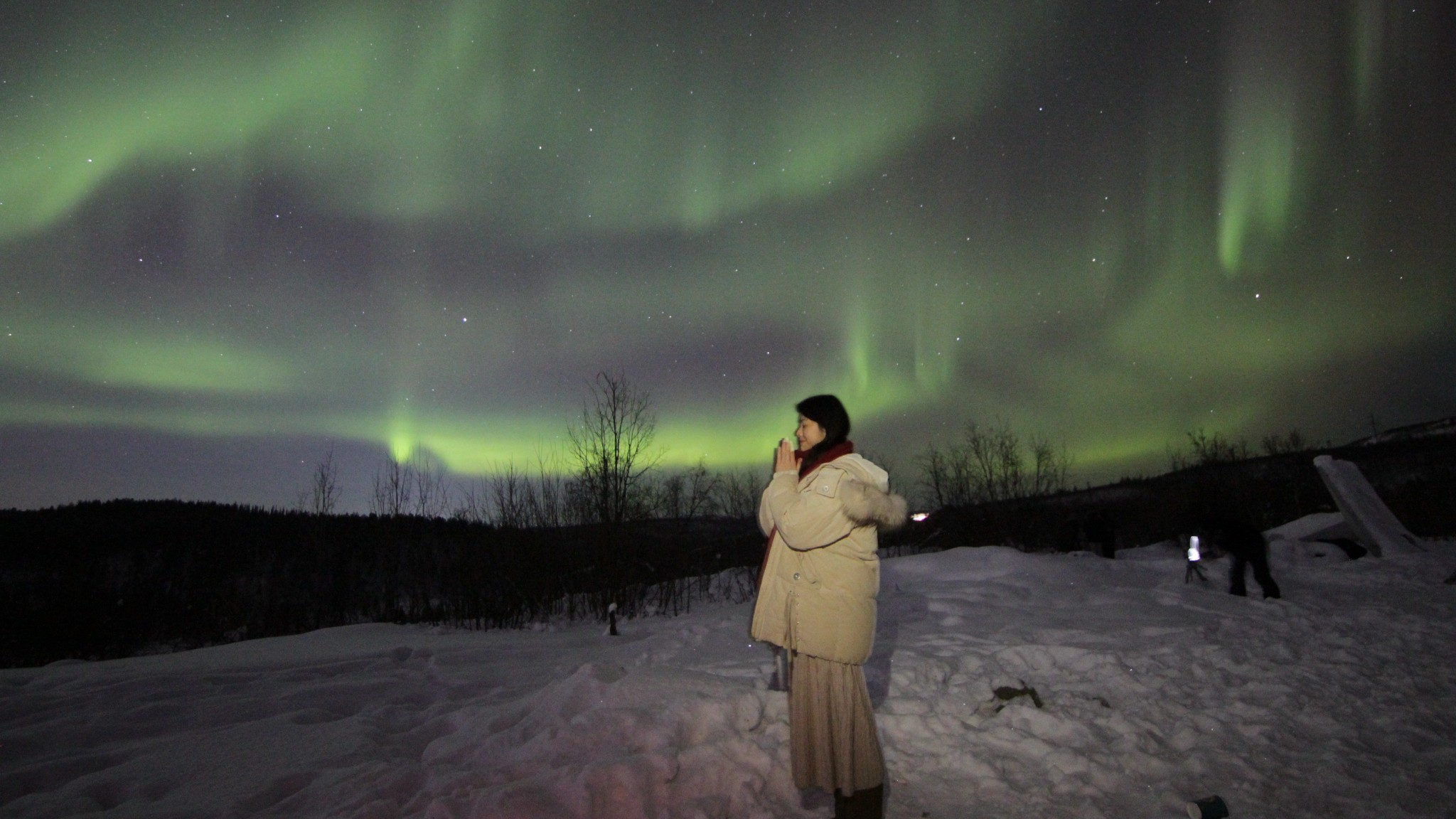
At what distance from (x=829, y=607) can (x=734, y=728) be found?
1.65 m

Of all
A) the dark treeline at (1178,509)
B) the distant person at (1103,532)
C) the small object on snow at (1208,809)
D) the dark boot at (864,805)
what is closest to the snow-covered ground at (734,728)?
the small object on snow at (1208,809)

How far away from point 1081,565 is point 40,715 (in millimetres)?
15040

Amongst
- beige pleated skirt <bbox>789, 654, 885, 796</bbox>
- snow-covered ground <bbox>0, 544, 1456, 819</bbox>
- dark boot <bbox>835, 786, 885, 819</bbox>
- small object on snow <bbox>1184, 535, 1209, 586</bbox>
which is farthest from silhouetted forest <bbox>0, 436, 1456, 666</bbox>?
dark boot <bbox>835, 786, 885, 819</bbox>

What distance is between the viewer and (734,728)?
177 inches

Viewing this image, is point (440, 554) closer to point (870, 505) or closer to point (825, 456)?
point (825, 456)

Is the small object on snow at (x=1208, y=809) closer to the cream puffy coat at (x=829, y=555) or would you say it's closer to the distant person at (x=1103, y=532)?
the cream puffy coat at (x=829, y=555)

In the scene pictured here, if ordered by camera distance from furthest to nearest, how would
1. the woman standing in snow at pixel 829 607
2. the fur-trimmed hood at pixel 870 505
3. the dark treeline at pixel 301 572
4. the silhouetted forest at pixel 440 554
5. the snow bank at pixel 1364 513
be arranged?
the snow bank at pixel 1364 513 < the silhouetted forest at pixel 440 554 < the dark treeline at pixel 301 572 < the woman standing in snow at pixel 829 607 < the fur-trimmed hood at pixel 870 505

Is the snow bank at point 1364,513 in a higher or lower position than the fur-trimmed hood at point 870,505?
lower

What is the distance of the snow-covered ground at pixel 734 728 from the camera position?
12.2 ft

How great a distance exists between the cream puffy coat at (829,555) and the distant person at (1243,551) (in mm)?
9874

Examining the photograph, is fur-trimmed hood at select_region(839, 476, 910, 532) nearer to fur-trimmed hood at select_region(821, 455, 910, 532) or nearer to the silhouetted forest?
fur-trimmed hood at select_region(821, 455, 910, 532)

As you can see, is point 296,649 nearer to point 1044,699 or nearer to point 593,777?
point 593,777

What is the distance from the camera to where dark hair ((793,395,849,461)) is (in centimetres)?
349

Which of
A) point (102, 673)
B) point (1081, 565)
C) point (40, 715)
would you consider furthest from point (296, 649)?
point (1081, 565)
